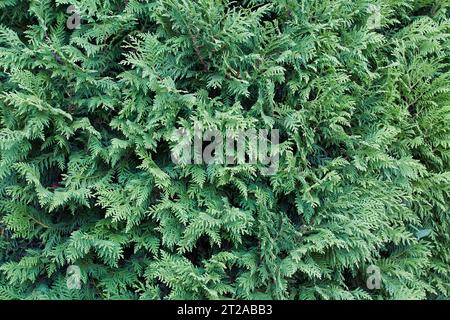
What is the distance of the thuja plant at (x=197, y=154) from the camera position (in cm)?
244

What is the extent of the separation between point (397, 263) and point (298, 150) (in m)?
0.99

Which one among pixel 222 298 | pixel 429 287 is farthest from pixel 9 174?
pixel 429 287

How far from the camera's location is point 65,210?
272cm

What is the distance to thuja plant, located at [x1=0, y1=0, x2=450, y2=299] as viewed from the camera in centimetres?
244

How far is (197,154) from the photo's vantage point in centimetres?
249

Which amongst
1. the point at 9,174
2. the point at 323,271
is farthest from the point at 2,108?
the point at 323,271

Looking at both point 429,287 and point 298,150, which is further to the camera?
point 429,287
